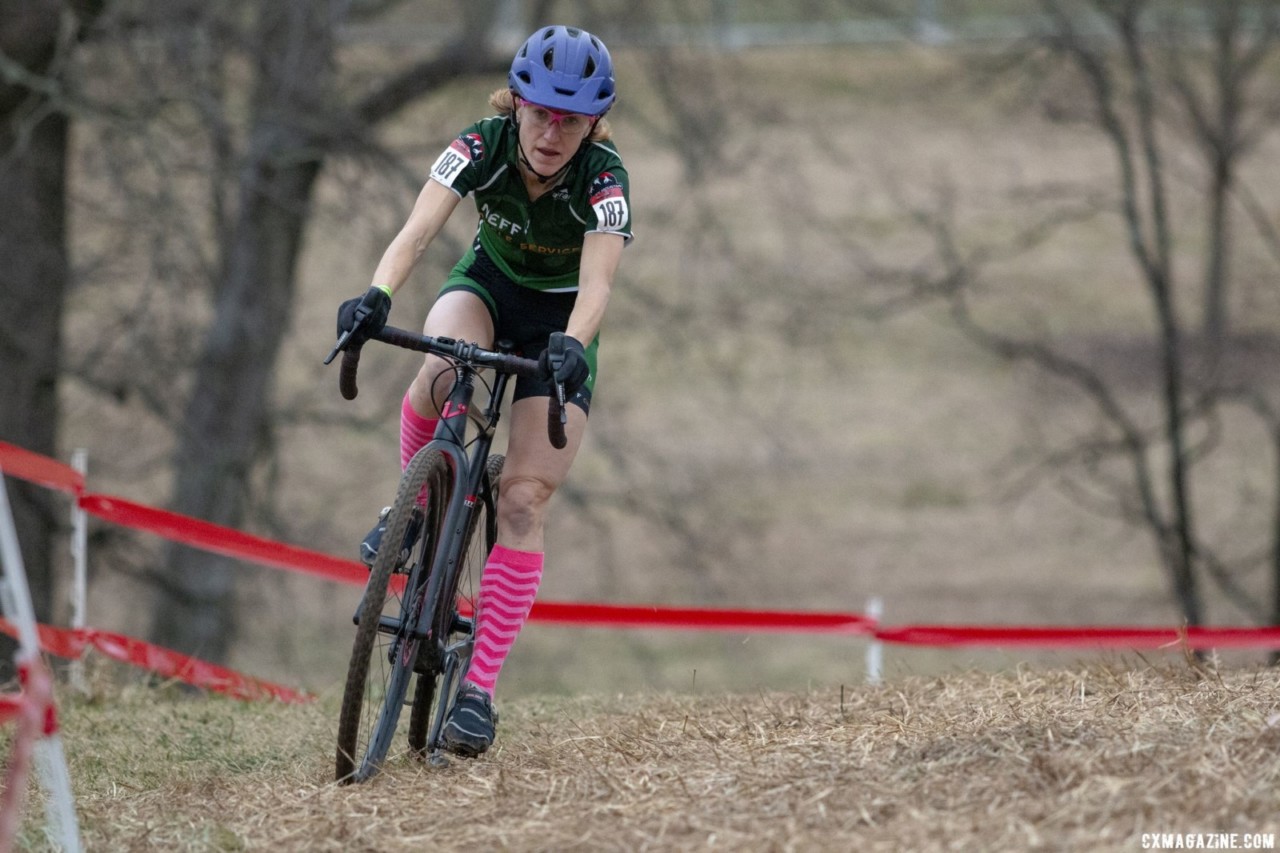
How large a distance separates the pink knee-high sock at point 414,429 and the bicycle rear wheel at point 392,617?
1.66 feet

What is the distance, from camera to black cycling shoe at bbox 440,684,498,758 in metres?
5.36

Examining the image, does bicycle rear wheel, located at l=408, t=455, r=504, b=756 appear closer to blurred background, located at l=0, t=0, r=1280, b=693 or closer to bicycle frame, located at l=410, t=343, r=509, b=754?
bicycle frame, located at l=410, t=343, r=509, b=754

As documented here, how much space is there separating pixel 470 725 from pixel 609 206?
5.92ft

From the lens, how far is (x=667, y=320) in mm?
13234

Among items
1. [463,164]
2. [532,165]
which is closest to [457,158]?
[463,164]

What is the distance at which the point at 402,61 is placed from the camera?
13750 millimetres

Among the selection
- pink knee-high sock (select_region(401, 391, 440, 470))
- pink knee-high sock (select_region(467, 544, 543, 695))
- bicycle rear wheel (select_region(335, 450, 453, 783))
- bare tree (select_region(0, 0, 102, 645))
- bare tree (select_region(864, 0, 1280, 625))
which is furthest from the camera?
bare tree (select_region(864, 0, 1280, 625))

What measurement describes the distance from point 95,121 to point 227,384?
2847 millimetres

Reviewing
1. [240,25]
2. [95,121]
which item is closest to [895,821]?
[95,121]

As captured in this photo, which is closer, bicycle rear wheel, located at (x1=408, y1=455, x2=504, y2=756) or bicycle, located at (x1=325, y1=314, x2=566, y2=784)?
bicycle, located at (x1=325, y1=314, x2=566, y2=784)

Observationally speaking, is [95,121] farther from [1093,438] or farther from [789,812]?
[1093,438]

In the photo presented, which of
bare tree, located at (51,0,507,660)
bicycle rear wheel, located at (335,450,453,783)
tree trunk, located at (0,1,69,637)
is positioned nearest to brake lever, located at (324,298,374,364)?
bicycle rear wheel, located at (335,450,453,783)

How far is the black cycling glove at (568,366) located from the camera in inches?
200

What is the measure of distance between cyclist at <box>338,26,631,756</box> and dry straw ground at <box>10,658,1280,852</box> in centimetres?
57
